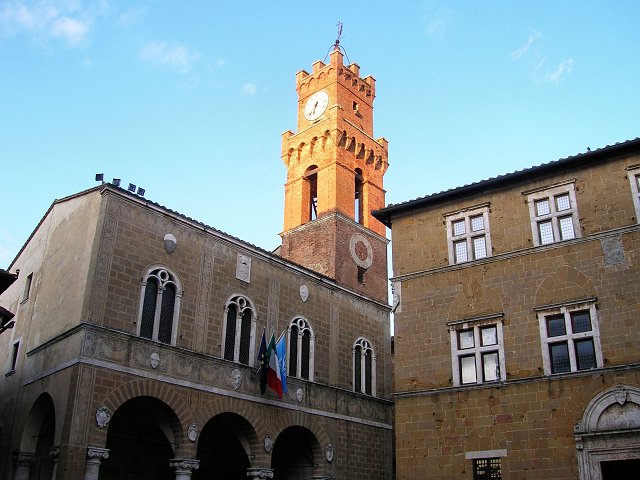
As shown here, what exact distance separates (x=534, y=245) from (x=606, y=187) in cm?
237

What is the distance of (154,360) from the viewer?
20484 mm

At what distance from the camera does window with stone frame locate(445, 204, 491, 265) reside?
1977 centimetres

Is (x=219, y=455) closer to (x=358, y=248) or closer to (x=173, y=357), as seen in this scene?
(x=173, y=357)

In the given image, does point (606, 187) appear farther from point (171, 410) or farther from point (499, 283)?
point (171, 410)

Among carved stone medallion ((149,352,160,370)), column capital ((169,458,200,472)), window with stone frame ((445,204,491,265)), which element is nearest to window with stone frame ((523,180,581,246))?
window with stone frame ((445,204,491,265))

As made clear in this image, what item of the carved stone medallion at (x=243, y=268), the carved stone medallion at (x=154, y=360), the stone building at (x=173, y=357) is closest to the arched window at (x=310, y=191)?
the stone building at (x=173, y=357)

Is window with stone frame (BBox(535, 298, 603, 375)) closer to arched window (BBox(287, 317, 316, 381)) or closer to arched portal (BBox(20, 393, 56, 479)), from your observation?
arched window (BBox(287, 317, 316, 381))

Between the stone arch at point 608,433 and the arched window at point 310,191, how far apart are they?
20.7 metres

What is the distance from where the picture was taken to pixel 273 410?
23672 millimetres

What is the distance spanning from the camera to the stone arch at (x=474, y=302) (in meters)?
18.9

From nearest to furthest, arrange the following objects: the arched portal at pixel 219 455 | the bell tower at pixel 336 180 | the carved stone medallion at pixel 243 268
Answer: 1. the carved stone medallion at pixel 243 268
2. the arched portal at pixel 219 455
3. the bell tower at pixel 336 180

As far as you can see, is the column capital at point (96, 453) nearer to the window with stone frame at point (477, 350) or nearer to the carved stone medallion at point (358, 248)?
the window with stone frame at point (477, 350)

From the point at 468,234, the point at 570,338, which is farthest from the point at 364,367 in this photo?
the point at 570,338

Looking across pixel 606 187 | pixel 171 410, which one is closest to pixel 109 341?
pixel 171 410
